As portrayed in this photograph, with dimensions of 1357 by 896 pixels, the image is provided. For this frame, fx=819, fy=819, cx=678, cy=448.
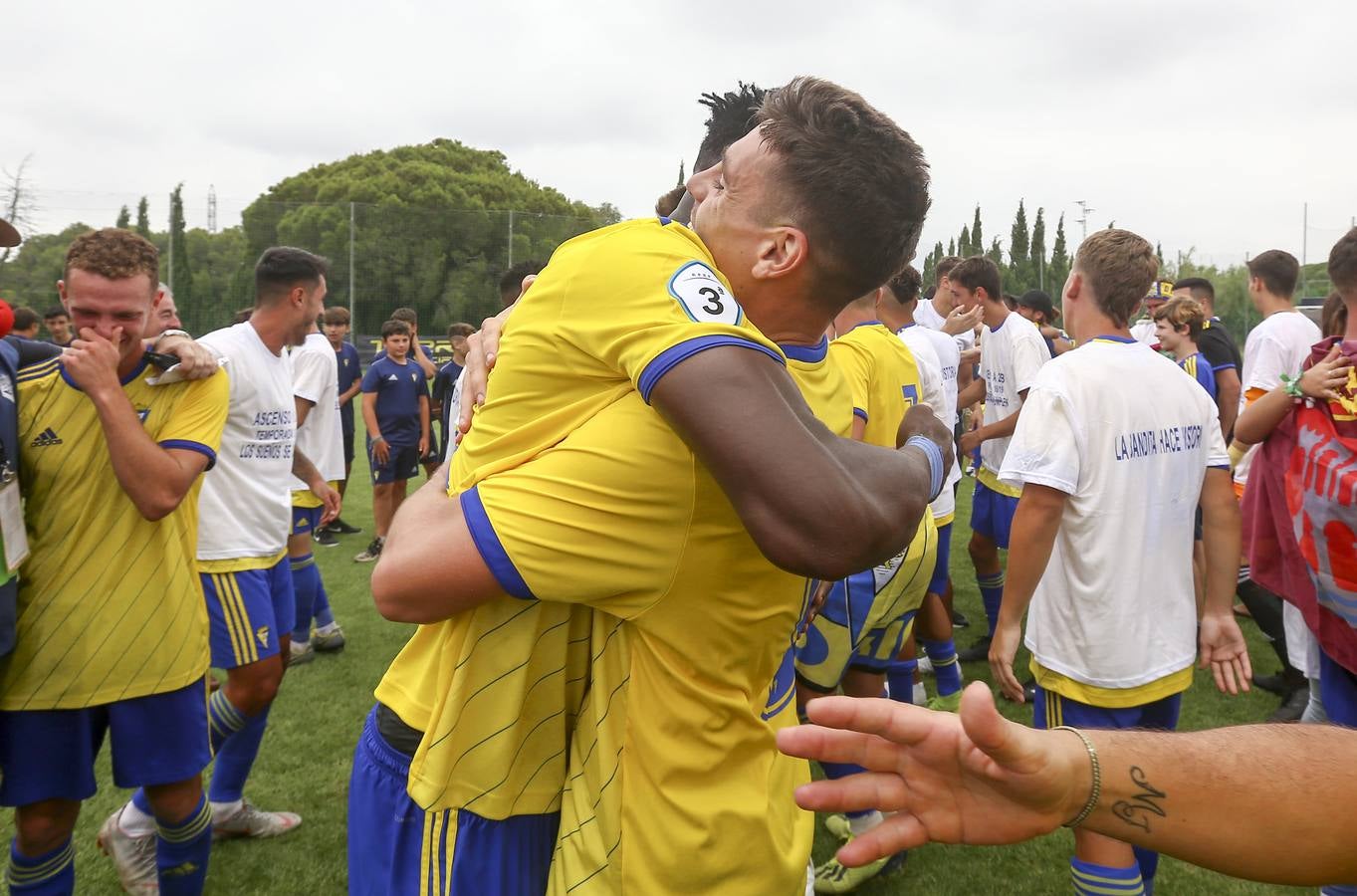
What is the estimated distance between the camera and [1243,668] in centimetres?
317

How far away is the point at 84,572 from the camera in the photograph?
269 centimetres

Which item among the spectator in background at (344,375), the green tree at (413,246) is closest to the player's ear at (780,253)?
the spectator in background at (344,375)

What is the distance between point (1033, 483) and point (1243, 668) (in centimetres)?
115

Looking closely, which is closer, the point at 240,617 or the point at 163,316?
the point at 163,316

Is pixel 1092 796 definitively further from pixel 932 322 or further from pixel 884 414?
pixel 932 322

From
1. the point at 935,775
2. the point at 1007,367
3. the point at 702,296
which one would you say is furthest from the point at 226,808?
the point at 1007,367

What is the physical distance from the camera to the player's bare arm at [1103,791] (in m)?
1.26

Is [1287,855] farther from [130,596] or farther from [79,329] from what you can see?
[79,329]

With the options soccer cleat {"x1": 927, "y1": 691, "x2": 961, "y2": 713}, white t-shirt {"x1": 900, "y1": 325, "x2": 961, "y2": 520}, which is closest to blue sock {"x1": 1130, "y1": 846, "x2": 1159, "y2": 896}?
soccer cleat {"x1": 927, "y1": 691, "x2": 961, "y2": 713}

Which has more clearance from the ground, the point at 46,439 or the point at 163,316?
the point at 163,316

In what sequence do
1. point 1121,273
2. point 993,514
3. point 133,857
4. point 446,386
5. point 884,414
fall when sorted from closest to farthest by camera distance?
point 1121,273 → point 133,857 → point 884,414 → point 993,514 → point 446,386

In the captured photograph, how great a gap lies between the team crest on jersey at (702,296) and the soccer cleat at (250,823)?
3.77 m

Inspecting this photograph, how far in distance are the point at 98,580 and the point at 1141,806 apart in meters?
3.00

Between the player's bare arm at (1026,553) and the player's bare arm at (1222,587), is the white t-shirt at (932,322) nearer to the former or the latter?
the player's bare arm at (1222,587)
